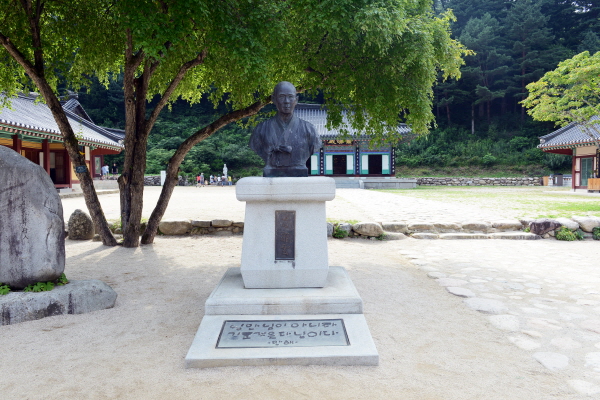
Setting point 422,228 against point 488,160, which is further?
point 488,160

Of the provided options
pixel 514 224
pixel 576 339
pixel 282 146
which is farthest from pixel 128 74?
pixel 514 224

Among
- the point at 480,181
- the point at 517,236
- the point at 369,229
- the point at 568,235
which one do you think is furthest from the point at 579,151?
the point at 369,229

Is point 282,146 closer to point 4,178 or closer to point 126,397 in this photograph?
point 126,397

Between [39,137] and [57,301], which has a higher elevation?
[39,137]

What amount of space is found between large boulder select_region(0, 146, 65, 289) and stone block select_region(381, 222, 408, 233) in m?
6.62

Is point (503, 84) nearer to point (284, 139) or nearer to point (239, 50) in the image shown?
point (239, 50)

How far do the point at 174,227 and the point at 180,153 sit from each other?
2104 mm

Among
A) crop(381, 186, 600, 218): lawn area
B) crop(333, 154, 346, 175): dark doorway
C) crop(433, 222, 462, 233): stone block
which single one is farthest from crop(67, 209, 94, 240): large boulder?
crop(333, 154, 346, 175): dark doorway

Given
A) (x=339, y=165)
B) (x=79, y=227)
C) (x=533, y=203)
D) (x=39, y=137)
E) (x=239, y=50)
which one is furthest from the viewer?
(x=339, y=165)

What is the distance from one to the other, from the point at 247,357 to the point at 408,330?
149 cm

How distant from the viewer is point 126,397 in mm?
2303

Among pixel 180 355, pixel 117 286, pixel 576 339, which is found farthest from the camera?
pixel 117 286

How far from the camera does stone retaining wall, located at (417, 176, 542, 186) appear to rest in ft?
101

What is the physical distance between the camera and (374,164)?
101 feet
